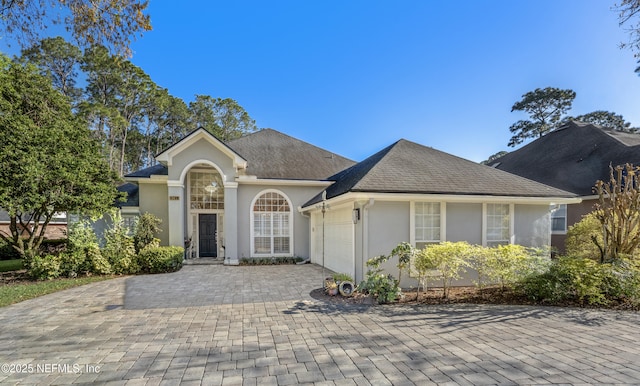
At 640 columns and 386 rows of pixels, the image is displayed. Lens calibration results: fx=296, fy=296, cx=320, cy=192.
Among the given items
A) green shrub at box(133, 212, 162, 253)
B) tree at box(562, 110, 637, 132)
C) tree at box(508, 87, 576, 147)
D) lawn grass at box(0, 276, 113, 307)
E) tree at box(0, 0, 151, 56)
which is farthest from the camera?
tree at box(508, 87, 576, 147)

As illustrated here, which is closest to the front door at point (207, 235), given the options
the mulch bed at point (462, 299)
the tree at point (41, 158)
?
the tree at point (41, 158)

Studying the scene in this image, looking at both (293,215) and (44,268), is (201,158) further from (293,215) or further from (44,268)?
(44,268)

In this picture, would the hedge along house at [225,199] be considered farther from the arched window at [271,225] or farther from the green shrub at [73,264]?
the green shrub at [73,264]

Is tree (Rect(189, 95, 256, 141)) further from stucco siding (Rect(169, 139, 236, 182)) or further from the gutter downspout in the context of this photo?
the gutter downspout

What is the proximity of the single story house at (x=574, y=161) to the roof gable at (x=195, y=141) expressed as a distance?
45.4 feet

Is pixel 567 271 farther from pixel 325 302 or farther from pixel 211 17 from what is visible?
pixel 211 17

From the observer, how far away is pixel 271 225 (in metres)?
14.3

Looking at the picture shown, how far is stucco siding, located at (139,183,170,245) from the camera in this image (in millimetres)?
13969

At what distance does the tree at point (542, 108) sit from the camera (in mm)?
34000

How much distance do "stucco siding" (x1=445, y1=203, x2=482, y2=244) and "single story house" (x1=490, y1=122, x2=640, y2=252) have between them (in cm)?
581

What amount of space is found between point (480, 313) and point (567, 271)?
2519mm

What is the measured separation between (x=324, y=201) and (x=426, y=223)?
317cm

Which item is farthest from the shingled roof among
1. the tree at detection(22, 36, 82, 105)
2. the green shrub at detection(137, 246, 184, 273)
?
the tree at detection(22, 36, 82, 105)

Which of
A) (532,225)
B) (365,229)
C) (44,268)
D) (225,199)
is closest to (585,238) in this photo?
(532,225)
